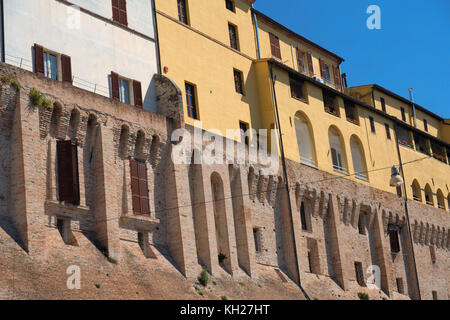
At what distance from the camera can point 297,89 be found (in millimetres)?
45781

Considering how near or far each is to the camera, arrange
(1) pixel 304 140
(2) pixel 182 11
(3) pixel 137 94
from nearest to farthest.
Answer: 1. (3) pixel 137 94
2. (2) pixel 182 11
3. (1) pixel 304 140

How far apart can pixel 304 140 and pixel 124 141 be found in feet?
49.2

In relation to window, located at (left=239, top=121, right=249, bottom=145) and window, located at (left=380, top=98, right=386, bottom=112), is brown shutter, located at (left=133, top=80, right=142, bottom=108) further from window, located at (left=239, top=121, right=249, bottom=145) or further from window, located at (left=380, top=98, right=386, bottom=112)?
window, located at (left=380, top=98, right=386, bottom=112)

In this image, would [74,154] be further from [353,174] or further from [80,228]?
[353,174]

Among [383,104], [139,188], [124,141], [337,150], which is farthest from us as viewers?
[383,104]

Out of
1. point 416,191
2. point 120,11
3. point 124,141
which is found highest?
point 120,11

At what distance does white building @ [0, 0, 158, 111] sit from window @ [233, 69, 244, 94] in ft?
21.0

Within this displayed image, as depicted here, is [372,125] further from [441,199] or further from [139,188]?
[139,188]

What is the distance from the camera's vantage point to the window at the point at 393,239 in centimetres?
4979

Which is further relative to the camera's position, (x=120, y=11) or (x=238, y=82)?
(x=238, y=82)

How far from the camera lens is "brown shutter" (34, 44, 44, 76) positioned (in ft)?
99.9

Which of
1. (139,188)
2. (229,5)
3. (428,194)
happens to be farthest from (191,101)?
(428,194)

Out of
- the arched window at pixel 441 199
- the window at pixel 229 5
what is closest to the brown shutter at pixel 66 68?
the window at pixel 229 5

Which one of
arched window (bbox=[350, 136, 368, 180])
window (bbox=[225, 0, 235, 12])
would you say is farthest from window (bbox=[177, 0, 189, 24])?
arched window (bbox=[350, 136, 368, 180])
